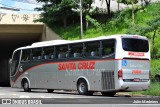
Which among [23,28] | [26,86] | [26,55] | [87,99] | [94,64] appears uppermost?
[23,28]

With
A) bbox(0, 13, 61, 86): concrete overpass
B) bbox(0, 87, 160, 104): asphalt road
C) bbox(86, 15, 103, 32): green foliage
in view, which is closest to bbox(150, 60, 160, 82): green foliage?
bbox(0, 87, 160, 104): asphalt road

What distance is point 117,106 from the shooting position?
48.5ft

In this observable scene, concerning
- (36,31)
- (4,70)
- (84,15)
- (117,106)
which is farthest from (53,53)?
(4,70)

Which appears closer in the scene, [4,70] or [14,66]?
[14,66]

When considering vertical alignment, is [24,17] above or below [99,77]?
above

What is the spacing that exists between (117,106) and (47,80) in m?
11.1

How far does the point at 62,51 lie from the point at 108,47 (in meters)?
4.03

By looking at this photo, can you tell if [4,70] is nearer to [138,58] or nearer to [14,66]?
[14,66]

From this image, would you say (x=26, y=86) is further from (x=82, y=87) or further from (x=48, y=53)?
(x=82, y=87)

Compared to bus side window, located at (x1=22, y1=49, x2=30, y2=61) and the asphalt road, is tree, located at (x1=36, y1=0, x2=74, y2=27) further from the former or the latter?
the asphalt road

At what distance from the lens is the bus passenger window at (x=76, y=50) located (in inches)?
877

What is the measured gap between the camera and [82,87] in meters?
22.2

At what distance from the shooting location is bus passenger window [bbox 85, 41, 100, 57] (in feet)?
69.4

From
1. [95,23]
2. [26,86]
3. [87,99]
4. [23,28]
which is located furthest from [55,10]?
[87,99]
